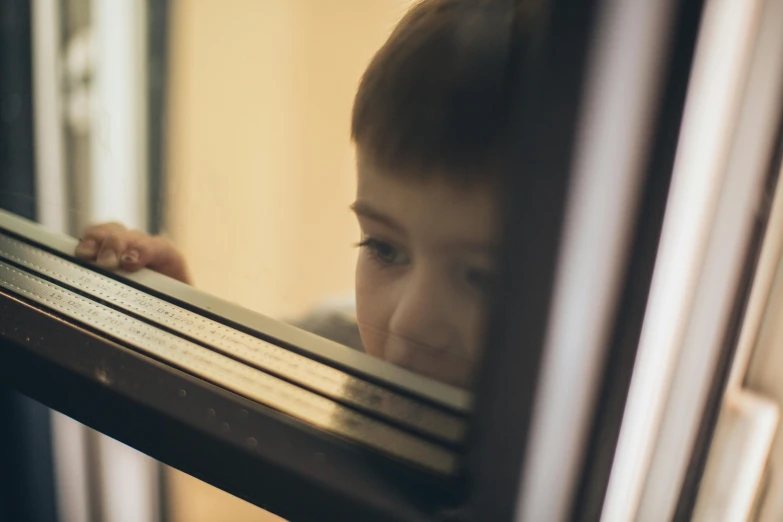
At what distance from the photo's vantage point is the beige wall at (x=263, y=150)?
72 cm

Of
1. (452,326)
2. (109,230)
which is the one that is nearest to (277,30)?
(109,230)

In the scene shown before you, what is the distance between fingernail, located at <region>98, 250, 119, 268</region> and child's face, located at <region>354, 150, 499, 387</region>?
0.83 feet

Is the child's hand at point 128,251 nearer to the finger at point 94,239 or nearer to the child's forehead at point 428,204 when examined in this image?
the finger at point 94,239

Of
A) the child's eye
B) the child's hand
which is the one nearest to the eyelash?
the child's eye

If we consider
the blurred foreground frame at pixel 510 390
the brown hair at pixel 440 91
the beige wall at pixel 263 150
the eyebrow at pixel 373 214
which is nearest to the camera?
the blurred foreground frame at pixel 510 390

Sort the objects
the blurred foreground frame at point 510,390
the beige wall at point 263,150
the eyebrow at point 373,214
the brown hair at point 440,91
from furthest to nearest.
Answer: the beige wall at point 263,150, the eyebrow at point 373,214, the brown hair at point 440,91, the blurred foreground frame at point 510,390

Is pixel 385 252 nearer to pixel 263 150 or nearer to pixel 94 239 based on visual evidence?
pixel 94 239

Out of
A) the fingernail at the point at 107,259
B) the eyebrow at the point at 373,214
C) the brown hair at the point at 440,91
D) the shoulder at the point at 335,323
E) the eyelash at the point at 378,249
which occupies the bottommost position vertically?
the shoulder at the point at 335,323

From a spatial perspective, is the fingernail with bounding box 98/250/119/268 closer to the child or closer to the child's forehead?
the child

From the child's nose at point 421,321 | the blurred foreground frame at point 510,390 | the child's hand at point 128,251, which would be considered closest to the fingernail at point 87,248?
the child's hand at point 128,251

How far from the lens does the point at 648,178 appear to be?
0.88 ft

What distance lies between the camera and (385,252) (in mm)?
628

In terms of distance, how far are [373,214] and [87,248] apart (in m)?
0.30

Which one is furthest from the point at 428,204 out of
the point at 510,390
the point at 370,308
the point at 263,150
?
the point at 263,150
